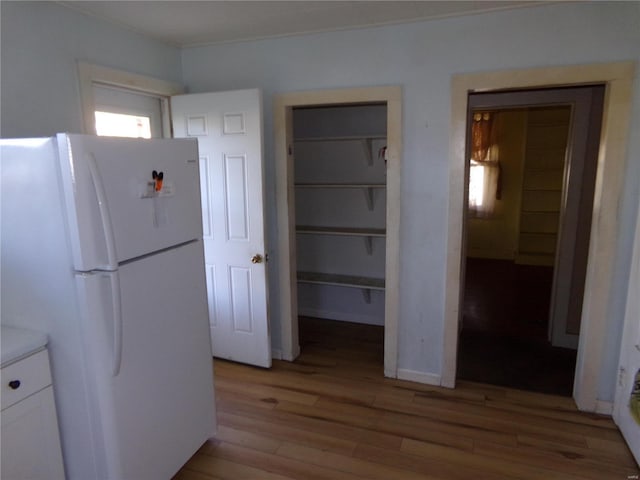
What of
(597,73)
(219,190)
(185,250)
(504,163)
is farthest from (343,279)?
(504,163)

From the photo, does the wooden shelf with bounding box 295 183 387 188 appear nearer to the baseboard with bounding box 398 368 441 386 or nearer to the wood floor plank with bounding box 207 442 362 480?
the baseboard with bounding box 398 368 441 386

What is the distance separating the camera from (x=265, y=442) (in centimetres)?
237

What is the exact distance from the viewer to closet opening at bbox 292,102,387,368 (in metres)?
3.75

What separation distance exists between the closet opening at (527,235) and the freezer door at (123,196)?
2101mm

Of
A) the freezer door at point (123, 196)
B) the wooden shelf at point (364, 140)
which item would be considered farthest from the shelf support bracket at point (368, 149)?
the freezer door at point (123, 196)

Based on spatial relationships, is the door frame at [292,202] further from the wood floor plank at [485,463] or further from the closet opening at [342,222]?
the wood floor plank at [485,463]

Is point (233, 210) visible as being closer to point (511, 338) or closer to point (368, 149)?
point (368, 149)

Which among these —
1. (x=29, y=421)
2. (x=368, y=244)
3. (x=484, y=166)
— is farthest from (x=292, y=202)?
(x=484, y=166)

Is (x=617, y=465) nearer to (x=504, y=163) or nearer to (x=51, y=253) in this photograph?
(x=51, y=253)

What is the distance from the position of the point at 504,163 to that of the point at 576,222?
3339 millimetres

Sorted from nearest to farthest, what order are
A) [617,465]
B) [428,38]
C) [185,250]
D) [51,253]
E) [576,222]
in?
[51,253]
[185,250]
[617,465]
[428,38]
[576,222]

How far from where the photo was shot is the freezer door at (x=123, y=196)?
151 cm

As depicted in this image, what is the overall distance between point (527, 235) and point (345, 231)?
13.4ft

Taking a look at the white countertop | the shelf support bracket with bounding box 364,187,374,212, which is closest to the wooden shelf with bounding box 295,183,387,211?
the shelf support bracket with bounding box 364,187,374,212
